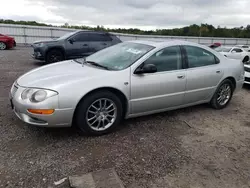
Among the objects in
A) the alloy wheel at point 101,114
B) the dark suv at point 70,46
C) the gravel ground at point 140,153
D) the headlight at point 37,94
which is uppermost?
the dark suv at point 70,46

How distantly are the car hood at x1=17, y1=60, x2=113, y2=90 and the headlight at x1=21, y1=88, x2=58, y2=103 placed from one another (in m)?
0.07

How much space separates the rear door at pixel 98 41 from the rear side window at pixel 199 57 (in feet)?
20.9

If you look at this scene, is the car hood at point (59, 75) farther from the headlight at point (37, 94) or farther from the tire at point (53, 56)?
the tire at point (53, 56)

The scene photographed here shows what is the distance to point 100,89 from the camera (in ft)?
11.3

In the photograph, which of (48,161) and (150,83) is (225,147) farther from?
(48,161)

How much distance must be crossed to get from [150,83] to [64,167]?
1.85 meters

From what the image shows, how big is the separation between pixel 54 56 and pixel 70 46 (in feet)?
2.52

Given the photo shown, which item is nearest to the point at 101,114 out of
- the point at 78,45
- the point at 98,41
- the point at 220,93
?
the point at 220,93

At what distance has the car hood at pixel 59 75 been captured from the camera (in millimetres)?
3252

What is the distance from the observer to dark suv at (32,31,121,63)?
30.5ft

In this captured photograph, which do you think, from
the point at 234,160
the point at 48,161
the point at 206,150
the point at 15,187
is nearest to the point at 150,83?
the point at 206,150

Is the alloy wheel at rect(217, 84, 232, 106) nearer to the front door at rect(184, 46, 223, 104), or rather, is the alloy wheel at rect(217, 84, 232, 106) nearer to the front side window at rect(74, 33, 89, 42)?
the front door at rect(184, 46, 223, 104)

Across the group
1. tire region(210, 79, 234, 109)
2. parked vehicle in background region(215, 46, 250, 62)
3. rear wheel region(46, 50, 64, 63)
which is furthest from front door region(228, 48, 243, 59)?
tire region(210, 79, 234, 109)

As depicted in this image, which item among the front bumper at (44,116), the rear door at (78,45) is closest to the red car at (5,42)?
the rear door at (78,45)
